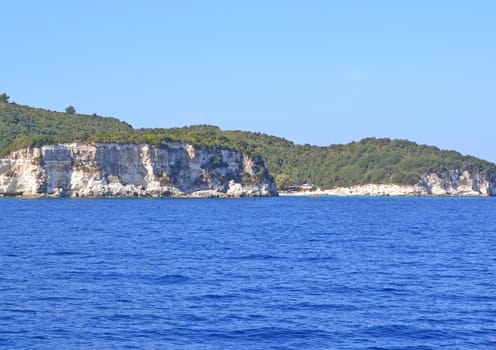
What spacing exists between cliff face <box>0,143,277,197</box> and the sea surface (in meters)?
72.6

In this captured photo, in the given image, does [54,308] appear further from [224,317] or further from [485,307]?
[485,307]

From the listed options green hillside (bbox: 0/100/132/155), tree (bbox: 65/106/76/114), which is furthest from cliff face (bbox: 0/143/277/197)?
tree (bbox: 65/106/76/114)

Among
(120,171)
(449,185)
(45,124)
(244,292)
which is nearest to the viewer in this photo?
(244,292)

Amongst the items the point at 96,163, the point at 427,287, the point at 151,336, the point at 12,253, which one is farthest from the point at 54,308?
the point at 96,163

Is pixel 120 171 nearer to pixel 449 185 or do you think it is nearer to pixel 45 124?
pixel 45 124

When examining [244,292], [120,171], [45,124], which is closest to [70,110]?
[45,124]

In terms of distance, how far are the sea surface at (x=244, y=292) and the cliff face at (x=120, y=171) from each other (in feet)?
238

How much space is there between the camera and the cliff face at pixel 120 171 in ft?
413

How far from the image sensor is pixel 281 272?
3569 cm

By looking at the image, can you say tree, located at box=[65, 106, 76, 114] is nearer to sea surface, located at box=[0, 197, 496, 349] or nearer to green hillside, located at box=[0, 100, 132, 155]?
green hillside, located at box=[0, 100, 132, 155]

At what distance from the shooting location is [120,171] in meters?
132

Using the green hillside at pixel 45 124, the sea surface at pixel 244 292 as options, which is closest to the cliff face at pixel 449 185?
the green hillside at pixel 45 124

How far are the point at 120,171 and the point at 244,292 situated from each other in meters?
104

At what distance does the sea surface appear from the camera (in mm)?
23016
